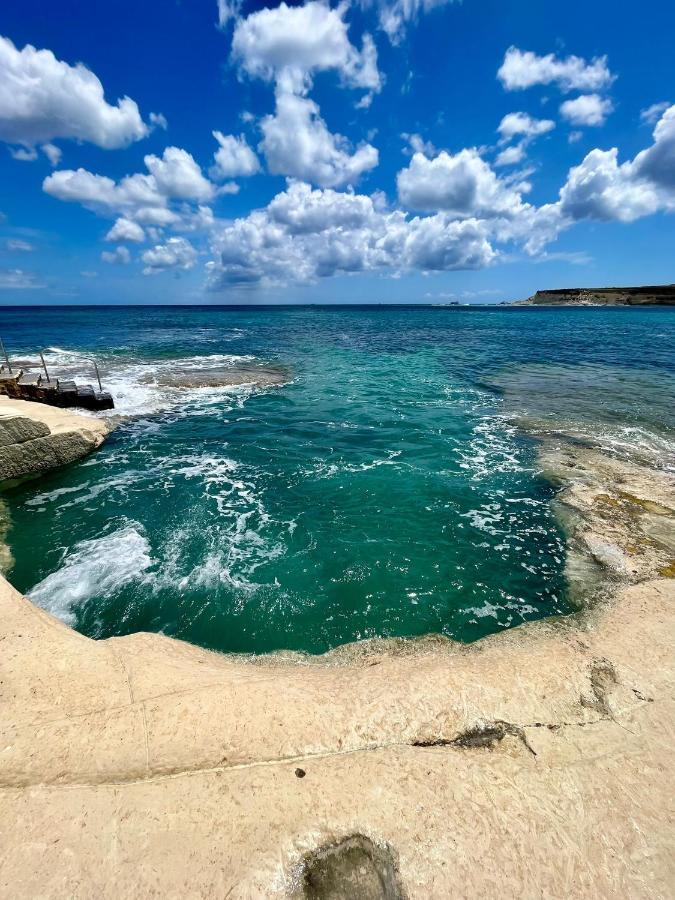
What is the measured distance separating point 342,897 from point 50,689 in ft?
12.3

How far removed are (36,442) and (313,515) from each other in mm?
9174

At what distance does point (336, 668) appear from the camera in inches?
218

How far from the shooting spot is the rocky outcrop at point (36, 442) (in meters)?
11.5

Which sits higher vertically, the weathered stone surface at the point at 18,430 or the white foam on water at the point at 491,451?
the weathered stone surface at the point at 18,430

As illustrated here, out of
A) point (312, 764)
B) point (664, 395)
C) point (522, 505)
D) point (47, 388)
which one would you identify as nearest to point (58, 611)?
point (312, 764)

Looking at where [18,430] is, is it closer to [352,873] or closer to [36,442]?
[36,442]

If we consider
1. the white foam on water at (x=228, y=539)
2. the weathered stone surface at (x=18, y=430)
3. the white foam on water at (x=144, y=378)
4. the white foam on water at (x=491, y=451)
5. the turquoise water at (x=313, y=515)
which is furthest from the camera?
the white foam on water at (x=144, y=378)

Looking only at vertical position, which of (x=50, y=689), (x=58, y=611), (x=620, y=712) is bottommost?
(x=58, y=611)

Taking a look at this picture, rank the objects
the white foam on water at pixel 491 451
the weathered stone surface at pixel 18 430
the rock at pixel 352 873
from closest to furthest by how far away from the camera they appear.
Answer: the rock at pixel 352 873 < the weathered stone surface at pixel 18 430 < the white foam on water at pixel 491 451

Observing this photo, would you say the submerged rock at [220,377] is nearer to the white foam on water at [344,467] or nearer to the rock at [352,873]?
the white foam on water at [344,467]

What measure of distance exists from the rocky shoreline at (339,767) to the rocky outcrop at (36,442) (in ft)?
25.7

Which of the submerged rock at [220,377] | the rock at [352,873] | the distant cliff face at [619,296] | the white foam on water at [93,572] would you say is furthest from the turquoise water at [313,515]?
the distant cliff face at [619,296]

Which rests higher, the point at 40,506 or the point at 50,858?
the point at 50,858

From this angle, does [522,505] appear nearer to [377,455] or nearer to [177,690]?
[377,455]
